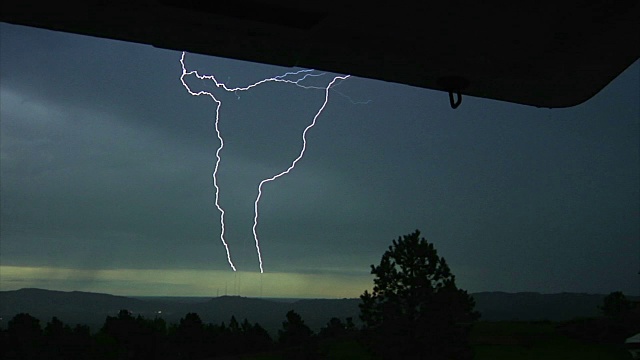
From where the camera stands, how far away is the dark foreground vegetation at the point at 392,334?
76.8ft

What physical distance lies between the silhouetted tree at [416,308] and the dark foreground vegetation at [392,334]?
46 millimetres

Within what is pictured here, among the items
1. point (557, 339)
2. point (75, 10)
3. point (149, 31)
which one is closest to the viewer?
point (75, 10)

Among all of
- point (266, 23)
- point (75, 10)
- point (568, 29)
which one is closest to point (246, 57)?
point (266, 23)

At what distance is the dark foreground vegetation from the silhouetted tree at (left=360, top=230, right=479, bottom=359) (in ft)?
0.15

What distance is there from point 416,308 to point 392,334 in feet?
5.73

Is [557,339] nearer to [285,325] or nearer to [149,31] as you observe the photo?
[285,325]

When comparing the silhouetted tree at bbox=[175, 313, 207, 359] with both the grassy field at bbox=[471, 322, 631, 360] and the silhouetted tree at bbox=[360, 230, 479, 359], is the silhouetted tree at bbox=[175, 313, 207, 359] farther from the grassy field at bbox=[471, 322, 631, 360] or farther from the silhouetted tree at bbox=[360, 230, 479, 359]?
the silhouetted tree at bbox=[360, 230, 479, 359]

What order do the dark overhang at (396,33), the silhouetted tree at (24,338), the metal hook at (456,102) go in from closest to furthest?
the dark overhang at (396,33) → the metal hook at (456,102) → the silhouetted tree at (24,338)

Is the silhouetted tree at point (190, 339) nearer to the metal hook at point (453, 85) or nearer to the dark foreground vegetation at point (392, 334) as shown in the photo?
the dark foreground vegetation at point (392, 334)

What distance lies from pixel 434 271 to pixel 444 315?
202 centimetres

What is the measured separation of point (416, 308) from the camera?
2405cm

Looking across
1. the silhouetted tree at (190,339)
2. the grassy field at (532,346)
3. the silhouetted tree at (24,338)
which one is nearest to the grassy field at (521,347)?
the grassy field at (532,346)

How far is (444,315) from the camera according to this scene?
23188 mm

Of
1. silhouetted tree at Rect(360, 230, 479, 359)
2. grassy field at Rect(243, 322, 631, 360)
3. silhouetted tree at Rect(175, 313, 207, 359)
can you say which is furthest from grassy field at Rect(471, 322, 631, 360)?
silhouetted tree at Rect(175, 313, 207, 359)
